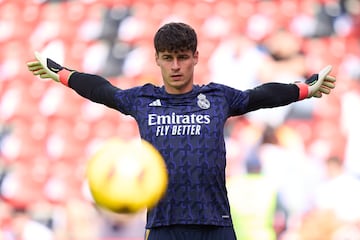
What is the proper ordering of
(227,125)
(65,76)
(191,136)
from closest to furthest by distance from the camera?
(191,136) → (65,76) → (227,125)

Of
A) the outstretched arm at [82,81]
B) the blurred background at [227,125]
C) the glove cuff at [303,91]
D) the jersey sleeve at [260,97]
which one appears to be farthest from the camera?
the blurred background at [227,125]

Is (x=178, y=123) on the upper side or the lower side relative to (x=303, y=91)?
lower

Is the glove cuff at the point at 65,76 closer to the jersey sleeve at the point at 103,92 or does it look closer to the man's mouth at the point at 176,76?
the jersey sleeve at the point at 103,92

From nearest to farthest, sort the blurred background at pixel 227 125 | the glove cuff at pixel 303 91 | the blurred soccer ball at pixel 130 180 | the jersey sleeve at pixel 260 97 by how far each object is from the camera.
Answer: the blurred soccer ball at pixel 130 180 < the jersey sleeve at pixel 260 97 < the glove cuff at pixel 303 91 < the blurred background at pixel 227 125

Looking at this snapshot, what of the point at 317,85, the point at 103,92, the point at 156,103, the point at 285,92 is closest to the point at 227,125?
the point at 317,85

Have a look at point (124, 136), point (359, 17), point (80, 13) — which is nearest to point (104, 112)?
point (124, 136)

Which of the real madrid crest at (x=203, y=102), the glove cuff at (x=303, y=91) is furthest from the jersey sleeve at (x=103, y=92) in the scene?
the glove cuff at (x=303, y=91)

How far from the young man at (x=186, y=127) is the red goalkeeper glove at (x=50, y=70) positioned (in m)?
0.30

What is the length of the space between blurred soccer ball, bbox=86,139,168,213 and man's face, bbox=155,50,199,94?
37 centimetres

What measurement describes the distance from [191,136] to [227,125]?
14.2 ft

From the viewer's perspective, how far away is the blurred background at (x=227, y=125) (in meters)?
8.57

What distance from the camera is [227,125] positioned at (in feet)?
28.9

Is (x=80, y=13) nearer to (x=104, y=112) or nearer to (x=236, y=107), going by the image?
(x=104, y=112)

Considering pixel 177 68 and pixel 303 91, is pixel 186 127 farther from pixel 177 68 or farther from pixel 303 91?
pixel 303 91
